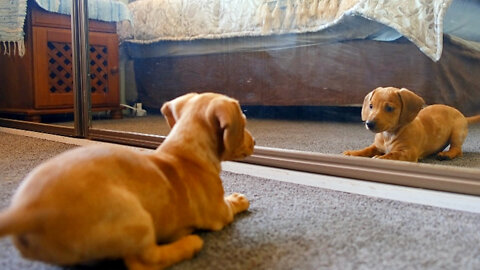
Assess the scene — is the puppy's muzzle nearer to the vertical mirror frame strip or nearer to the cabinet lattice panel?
the vertical mirror frame strip

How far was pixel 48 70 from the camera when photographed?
243 cm

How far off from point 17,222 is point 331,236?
0.49 m

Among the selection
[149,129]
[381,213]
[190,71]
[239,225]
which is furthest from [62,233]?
[190,71]

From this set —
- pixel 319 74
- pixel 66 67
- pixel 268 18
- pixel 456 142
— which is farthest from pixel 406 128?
pixel 66 67

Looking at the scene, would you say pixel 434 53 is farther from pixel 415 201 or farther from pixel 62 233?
pixel 62 233

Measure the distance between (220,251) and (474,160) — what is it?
97 cm

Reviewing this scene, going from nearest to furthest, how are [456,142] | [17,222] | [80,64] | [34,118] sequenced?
1. [17,222]
2. [456,142]
3. [80,64]
4. [34,118]

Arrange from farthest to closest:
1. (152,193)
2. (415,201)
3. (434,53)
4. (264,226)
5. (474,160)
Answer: (434,53) → (474,160) → (415,201) → (264,226) → (152,193)

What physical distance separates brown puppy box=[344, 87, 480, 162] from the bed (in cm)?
18

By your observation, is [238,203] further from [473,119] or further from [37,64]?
[37,64]

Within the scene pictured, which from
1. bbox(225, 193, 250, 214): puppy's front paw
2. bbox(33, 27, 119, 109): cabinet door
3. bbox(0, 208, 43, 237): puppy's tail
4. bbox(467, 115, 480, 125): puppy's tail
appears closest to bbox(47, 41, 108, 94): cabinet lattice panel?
bbox(33, 27, 119, 109): cabinet door

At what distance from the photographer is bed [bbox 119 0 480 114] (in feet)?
5.95

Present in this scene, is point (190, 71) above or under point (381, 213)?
above

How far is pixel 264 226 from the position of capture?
2.67ft
